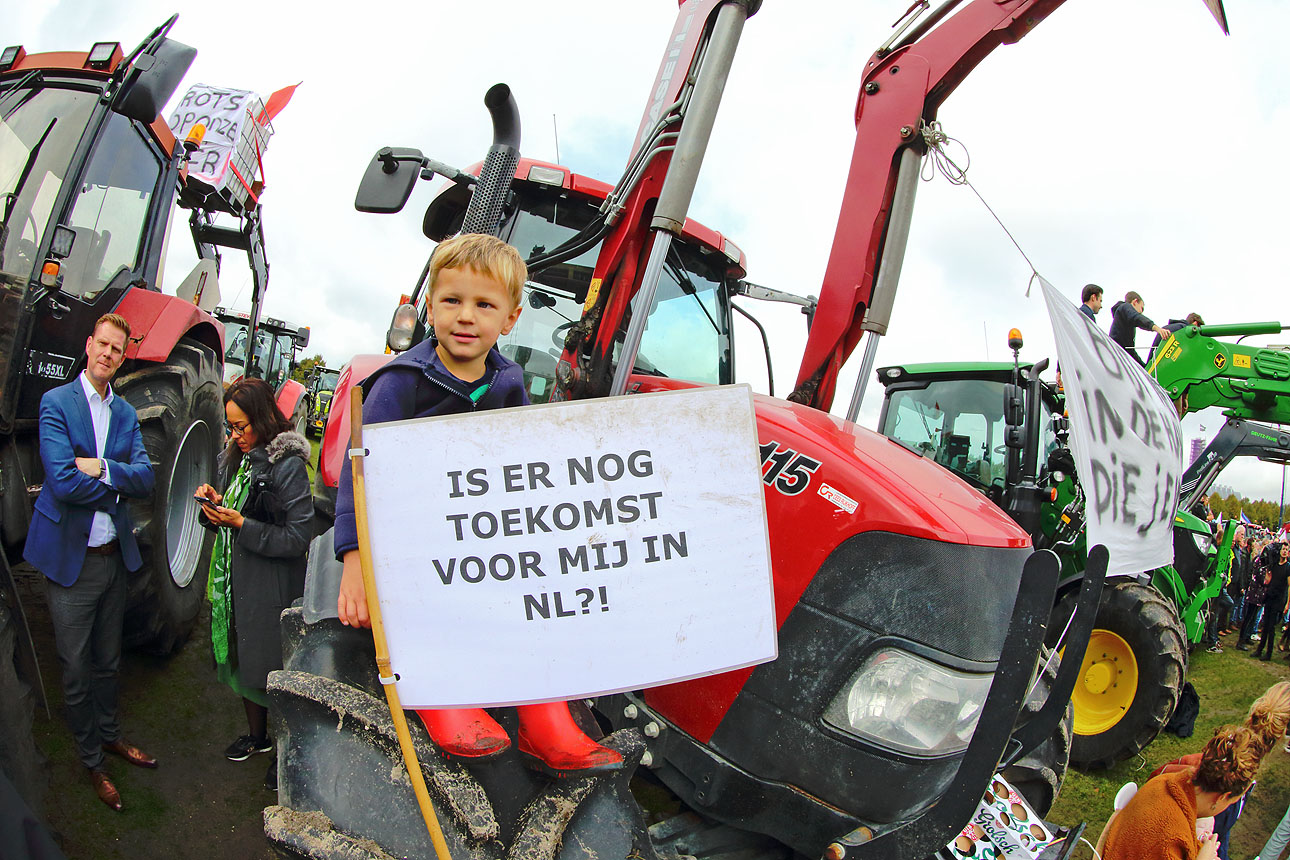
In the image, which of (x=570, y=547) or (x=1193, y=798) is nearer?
(x=570, y=547)

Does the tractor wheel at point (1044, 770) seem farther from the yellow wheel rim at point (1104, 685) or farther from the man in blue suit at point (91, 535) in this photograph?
the man in blue suit at point (91, 535)

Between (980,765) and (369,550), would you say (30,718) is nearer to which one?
(369,550)

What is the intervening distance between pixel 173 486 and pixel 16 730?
2.86 meters

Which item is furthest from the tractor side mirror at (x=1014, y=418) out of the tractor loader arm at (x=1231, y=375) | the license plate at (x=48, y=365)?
the license plate at (x=48, y=365)

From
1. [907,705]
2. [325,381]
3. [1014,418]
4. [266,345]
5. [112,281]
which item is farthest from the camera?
[325,381]

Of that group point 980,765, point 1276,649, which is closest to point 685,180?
point 980,765

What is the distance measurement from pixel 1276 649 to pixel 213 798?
1333cm

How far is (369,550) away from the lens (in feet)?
4.46

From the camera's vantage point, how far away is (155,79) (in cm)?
286

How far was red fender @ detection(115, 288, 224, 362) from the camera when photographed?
370 centimetres

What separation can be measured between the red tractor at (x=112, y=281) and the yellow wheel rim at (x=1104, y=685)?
570 cm

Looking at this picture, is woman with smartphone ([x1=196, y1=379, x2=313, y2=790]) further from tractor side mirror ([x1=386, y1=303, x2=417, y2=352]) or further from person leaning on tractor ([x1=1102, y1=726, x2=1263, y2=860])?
person leaning on tractor ([x1=1102, y1=726, x2=1263, y2=860])

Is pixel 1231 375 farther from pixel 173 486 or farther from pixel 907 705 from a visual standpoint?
pixel 173 486

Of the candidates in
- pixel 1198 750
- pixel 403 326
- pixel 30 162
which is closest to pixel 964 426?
pixel 1198 750
